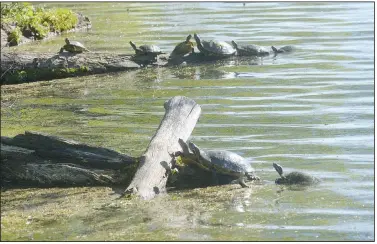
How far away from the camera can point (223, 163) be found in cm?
727

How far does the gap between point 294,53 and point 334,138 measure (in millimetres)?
6519

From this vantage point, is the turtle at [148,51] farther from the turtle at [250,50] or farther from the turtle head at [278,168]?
the turtle head at [278,168]

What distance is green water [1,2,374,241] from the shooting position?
20.1ft

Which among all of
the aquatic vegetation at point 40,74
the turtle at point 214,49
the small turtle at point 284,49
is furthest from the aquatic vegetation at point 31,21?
the small turtle at point 284,49

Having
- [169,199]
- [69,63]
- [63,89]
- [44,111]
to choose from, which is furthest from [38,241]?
[69,63]

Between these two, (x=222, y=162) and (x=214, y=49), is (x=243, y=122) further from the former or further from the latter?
(x=214, y=49)

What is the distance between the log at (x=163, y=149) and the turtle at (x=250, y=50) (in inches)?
256

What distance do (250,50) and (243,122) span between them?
17.7ft

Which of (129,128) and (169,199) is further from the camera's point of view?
(129,128)

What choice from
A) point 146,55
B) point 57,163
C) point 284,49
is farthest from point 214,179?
point 284,49

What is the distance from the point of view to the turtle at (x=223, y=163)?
7250 mm

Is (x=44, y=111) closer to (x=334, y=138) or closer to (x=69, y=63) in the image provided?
(x=69, y=63)

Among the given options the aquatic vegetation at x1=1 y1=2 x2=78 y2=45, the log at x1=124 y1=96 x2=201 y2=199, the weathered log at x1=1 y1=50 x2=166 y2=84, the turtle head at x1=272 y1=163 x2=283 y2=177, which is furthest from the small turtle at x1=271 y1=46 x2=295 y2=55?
the turtle head at x1=272 y1=163 x2=283 y2=177

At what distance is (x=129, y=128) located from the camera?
9.60 metres
